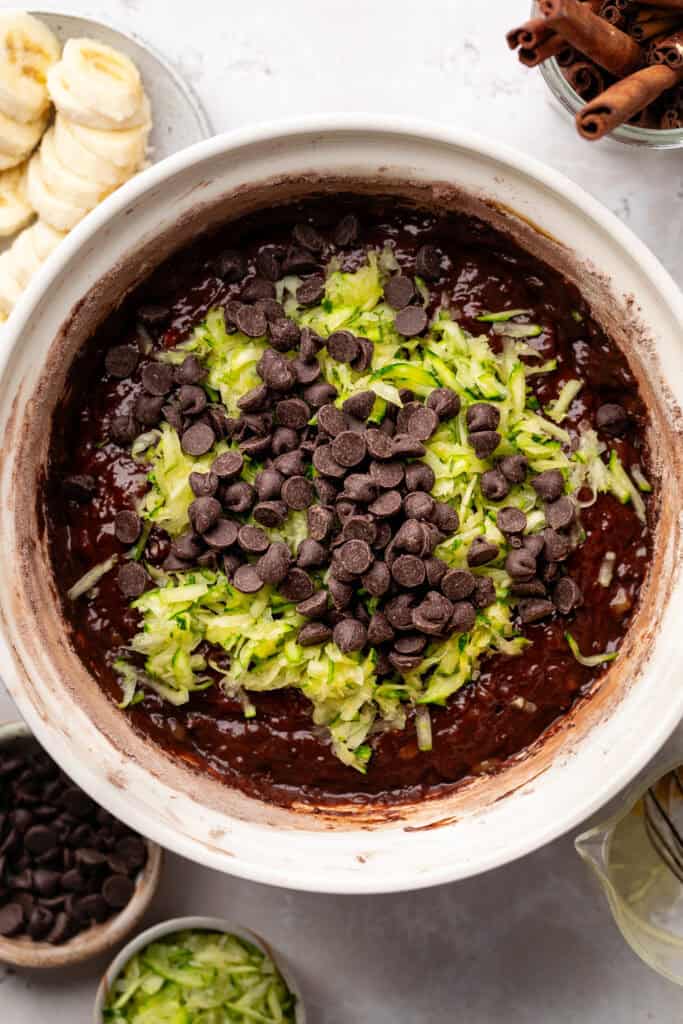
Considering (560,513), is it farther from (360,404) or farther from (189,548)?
(189,548)

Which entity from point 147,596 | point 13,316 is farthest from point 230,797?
point 13,316

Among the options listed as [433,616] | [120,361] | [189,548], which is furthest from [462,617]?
[120,361]

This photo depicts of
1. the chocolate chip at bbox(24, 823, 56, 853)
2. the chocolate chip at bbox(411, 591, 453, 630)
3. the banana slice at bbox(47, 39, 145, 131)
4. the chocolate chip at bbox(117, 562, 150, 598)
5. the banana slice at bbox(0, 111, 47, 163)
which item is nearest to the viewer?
the chocolate chip at bbox(411, 591, 453, 630)

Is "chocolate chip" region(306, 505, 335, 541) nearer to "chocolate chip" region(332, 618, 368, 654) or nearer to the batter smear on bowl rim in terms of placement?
the batter smear on bowl rim

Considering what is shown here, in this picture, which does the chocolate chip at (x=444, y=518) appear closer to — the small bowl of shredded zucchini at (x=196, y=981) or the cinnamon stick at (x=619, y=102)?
the cinnamon stick at (x=619, y=102)

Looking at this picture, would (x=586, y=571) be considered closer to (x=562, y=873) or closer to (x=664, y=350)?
(x=664, y=350)

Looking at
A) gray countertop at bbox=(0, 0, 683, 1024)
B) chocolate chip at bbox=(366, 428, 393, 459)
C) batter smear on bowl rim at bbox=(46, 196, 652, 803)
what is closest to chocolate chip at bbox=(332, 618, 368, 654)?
batter smear on bowl rim at bbox=(46, 196, 652, 803)
